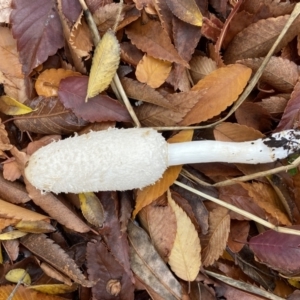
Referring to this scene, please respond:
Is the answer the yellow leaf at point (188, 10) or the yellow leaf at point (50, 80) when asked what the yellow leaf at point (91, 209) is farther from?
the yellow leaf at point (188, 10)

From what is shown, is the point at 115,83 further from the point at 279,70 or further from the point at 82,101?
the point at 279,70

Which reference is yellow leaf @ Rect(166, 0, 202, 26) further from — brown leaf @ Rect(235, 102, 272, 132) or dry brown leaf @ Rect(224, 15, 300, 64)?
brown leaf @ Rect(235, 102, 272, 132)

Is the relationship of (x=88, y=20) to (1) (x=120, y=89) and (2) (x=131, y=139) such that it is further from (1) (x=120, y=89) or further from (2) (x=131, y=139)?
(2) (x=131, y=139)

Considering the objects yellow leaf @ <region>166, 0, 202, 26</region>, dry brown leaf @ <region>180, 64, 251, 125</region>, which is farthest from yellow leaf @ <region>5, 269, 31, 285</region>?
yellow leaf @ <region>166, 0, 202, 26</region>

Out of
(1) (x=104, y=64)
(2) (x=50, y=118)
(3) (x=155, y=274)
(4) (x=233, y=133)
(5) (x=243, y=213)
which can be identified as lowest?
(3) (x=155, y=274)

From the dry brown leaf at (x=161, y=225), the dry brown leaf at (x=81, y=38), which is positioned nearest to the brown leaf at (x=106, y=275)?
the dry brown leaf at (x=161, y=225)

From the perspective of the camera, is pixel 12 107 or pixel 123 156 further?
pixel 12 107

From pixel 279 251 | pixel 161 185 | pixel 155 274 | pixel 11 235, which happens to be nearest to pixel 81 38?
pixel 161 185
